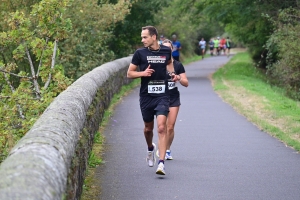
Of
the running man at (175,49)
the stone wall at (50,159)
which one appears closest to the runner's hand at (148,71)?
the stone wall at (50,159)

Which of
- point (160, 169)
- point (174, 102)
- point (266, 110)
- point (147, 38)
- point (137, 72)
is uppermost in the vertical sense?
point (147, 38)

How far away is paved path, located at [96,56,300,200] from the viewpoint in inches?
314

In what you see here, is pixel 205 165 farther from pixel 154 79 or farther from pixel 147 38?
pixel 147 38

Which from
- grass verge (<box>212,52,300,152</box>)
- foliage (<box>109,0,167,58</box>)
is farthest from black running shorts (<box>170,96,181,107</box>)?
foliage (<box>109,0,167,58</box>)

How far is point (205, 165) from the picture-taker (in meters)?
9.75

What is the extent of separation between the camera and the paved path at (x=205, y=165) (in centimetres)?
798

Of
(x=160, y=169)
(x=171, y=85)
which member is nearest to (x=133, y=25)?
(x=171, y=85)

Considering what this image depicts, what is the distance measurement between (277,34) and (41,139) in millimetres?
20009

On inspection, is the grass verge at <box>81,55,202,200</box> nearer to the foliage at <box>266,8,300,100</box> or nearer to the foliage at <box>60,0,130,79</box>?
the foliage at <box>60,0,130,79</box>

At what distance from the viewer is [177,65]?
988 cm

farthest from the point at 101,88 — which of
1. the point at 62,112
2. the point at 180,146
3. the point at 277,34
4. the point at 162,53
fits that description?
the point at 277,34

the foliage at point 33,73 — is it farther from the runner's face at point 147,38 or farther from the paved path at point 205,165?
the runner's face at point 147,38

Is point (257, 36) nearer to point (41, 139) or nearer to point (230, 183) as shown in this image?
point (230, 183)

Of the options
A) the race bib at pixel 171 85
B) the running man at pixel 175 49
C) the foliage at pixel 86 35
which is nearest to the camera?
the race bib at pixel 171 85
